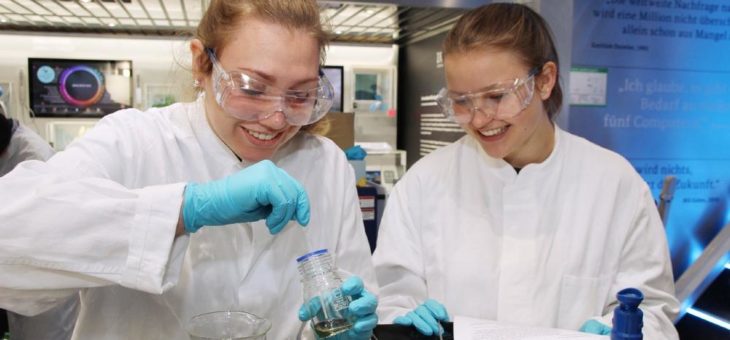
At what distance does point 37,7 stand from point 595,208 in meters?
3.34

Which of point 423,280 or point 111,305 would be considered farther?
point 423,280

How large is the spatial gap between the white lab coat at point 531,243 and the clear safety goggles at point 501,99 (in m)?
0.24

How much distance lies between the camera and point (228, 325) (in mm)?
897

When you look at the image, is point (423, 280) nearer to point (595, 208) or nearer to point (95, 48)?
point (595, 208)

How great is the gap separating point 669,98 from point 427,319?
7.53ft

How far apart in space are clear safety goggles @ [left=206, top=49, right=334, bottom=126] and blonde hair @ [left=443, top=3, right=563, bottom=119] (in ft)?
1.76

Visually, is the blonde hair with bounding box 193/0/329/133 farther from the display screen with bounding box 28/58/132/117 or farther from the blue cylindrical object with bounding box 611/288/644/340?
the display screen with bounding box 28/58/132/117

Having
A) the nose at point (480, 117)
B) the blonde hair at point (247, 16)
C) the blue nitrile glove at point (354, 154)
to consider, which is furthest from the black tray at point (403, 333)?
the blue nitrile glove at point (354, 154)

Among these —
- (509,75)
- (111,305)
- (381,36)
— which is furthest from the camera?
(381,36)

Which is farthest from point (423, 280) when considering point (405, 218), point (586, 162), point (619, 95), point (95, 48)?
point (95, 48)

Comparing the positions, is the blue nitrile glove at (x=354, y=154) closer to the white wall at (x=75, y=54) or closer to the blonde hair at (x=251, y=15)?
the white wall at (x=75, y=54)

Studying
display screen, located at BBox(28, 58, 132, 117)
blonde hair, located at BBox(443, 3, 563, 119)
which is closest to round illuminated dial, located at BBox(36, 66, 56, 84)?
display screen, located at BBox(28, 58, 132, 117)

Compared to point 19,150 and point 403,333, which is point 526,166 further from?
point 19,150

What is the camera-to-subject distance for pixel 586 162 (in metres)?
1.58
